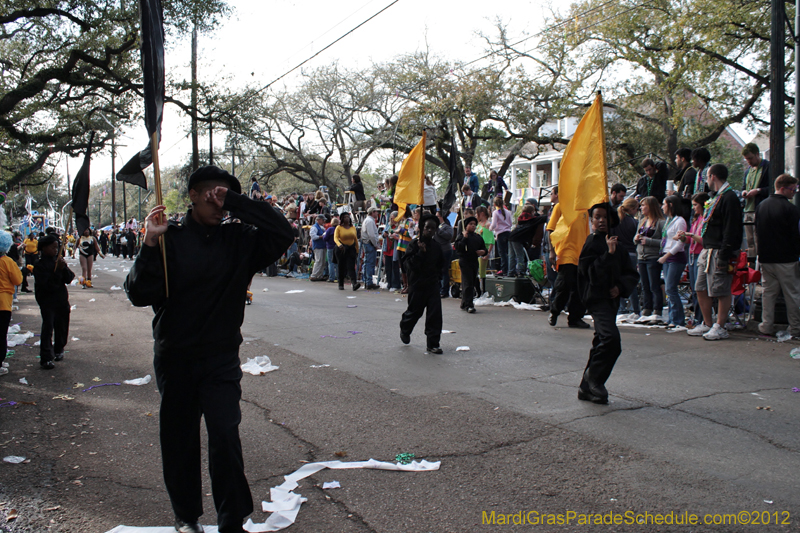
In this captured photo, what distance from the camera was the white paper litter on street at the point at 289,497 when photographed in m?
3.21

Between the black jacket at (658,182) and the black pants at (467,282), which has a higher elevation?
the black jacket at (658,182)

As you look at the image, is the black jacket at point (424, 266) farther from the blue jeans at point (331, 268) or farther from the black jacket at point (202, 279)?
the blue jeans at point (331, 268)

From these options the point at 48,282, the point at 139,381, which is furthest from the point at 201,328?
the point at 48,282

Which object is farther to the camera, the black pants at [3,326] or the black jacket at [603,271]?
the black pants at [3,326]

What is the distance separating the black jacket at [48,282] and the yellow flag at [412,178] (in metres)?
→ 5.60

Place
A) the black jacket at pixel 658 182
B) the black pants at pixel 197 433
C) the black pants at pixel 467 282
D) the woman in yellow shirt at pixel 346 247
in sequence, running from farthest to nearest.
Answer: the woman in yellow shirt at pixel 346 247 → the black pants at pixel 467 282 → the black jacket at pixel 658 182 → the black pants at pixel 197 433

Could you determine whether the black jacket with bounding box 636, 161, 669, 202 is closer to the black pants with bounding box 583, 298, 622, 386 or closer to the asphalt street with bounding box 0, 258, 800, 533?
the asphalt street with bounding box 0, 258, 800, 533

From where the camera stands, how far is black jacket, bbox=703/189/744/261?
8.21 meters

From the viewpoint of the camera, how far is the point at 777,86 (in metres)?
9.55

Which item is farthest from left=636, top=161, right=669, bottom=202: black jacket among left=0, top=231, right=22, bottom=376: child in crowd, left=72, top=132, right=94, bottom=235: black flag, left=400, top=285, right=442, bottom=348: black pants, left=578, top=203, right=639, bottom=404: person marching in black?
left=0, top=231, right=22, bottom=376: child in crowd

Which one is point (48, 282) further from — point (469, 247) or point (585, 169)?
point (469, 247)

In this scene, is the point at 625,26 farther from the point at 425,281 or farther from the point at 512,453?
the point at 512,453

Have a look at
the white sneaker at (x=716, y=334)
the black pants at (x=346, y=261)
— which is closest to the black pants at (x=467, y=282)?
the white sneaker at (x=716, y=334)

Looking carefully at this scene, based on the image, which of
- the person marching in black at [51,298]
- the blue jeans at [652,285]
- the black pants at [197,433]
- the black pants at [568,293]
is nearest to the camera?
the black pants at [197,433]
